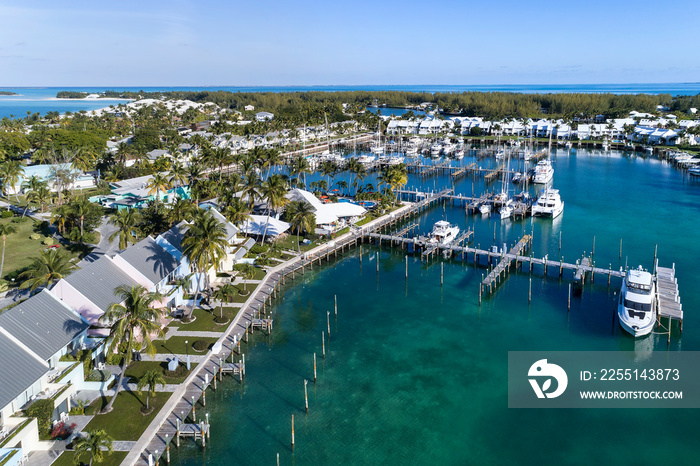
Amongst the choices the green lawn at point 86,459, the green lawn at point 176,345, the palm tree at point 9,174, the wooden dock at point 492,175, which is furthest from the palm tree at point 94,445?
the wooden dock at point 492,175

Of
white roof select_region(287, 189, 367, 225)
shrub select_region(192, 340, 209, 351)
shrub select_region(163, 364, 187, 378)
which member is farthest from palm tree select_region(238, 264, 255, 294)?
white roof select_region(287, 189, 367, 225)

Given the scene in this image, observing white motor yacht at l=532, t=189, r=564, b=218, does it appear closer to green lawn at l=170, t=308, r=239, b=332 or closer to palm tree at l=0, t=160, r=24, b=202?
green lawn at l=170, t=308, r=239, b=332

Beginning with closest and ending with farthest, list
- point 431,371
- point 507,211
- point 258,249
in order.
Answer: point 431,371
point 258,249
point 507,211

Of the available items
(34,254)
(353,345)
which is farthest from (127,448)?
(34,254)

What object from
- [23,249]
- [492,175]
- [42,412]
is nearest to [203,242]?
[42,412]

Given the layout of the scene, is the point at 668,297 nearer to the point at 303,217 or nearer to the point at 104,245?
the point at 303,217

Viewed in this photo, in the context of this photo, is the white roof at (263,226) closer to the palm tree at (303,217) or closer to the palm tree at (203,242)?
the palm tree at (303,217)
